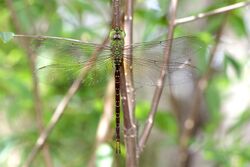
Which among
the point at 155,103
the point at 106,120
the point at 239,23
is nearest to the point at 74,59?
the point at 155,103

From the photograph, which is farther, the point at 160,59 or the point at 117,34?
the point at 160,59

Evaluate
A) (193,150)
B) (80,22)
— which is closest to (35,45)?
(80,22)

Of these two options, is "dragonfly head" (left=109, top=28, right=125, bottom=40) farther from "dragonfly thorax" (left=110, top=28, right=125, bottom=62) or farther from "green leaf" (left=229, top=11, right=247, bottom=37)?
"green leaf" (left=229, top=11, right=247, bottom=37)

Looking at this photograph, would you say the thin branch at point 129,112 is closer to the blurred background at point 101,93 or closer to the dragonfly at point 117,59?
the dragonfly at point 117,59

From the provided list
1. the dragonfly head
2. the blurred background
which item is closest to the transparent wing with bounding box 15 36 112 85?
the dragonfly head

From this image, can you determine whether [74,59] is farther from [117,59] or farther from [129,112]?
[129,112]

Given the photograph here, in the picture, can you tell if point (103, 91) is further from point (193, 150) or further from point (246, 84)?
point (246, 84)
